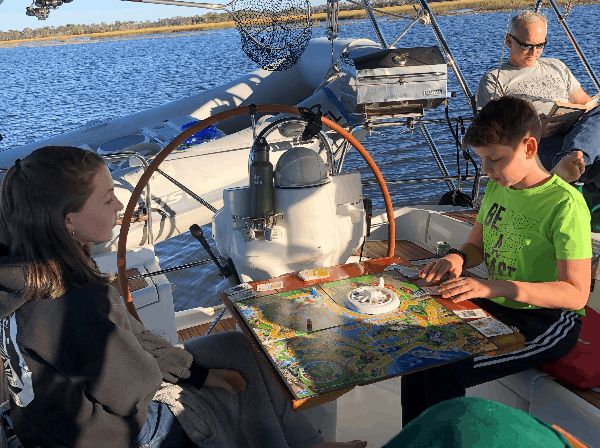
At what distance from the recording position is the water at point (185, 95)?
5.76m

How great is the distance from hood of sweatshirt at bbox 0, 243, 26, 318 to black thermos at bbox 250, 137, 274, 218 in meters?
0.83

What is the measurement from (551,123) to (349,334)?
5.71 ft

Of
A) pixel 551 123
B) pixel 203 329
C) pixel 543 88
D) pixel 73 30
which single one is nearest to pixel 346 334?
pixel 203 329

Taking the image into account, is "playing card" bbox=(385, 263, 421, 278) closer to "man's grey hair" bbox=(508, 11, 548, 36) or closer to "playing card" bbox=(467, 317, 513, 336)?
"playing card" bbox=(467, 317, 513, 336)

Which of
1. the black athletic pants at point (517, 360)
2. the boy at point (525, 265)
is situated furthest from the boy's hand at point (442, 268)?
the black athletic pants at point (517, 360)

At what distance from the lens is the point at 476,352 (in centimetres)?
120

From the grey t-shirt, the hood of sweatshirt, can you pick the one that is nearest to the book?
the grey t-shirt

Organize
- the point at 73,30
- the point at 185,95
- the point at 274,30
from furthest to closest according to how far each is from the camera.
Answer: the point at 73,30, the point at 185,95, the point at 274,30

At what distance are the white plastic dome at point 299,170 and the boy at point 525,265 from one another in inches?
19.8

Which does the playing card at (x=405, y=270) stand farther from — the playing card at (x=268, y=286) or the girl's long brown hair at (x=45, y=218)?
the girl's long brown hair at (x=45, y=218)

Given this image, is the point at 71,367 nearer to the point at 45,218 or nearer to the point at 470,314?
the point at 45,218

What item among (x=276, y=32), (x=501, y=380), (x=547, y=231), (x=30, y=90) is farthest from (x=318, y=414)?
(x=30, y=90)

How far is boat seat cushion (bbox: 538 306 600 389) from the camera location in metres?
1.44

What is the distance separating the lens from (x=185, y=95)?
50.0 feet
